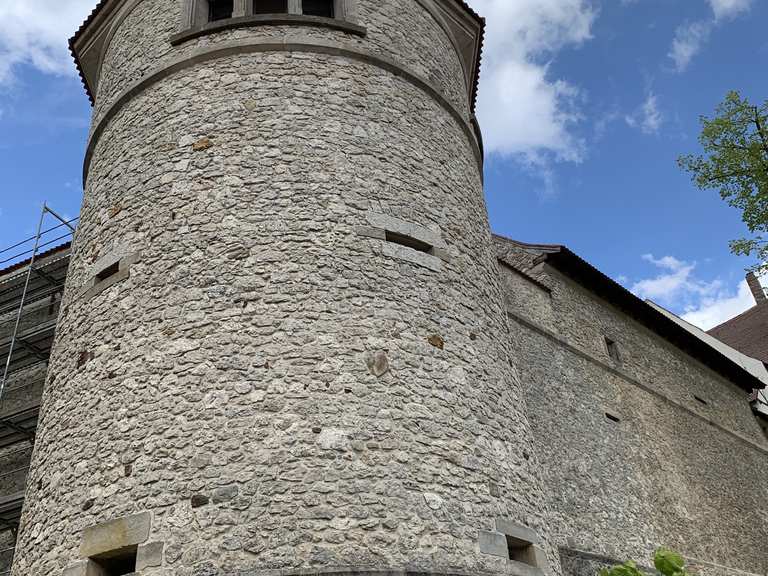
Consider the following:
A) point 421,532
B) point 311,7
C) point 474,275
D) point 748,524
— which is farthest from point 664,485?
point 311,7

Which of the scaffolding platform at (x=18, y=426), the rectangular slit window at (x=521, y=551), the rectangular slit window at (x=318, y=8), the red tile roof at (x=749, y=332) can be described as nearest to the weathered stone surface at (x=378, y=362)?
the rectangular slit window at (x=521, y=551)

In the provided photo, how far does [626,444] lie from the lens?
11.4m

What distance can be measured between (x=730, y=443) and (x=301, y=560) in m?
13.5

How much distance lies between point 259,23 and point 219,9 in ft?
3.57

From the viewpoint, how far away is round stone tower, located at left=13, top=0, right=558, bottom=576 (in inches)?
186

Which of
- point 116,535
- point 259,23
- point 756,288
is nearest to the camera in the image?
point 116,535

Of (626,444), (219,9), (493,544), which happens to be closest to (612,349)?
(626,444)

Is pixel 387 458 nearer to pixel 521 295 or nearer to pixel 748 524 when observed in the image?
pixel 521 295

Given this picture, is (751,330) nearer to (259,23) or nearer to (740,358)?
(740,358)

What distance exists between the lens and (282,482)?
15.4 ft

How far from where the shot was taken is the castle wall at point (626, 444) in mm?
9641

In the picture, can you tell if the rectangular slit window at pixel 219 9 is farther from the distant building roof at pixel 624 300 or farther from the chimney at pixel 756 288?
the chimney at pixel 756 288


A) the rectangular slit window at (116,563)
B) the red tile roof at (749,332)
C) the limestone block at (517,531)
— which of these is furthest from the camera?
the red tile roof at (749,332)

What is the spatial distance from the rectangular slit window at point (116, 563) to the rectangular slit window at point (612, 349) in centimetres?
1001
